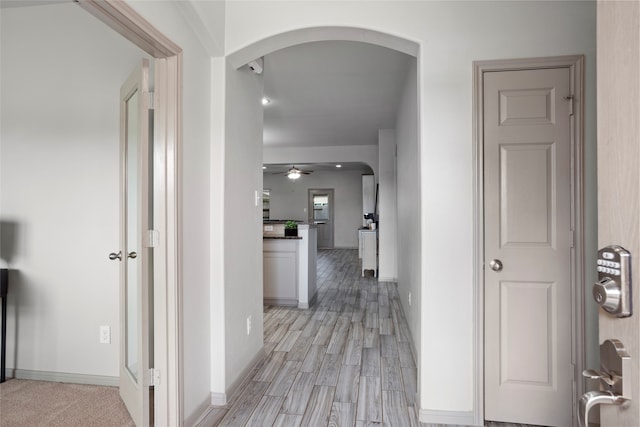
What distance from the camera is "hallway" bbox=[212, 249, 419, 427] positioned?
209 cm

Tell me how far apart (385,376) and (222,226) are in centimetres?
169

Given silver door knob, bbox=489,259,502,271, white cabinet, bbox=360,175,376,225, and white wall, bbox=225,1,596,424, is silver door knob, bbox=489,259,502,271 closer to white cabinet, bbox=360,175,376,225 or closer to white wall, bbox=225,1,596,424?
white wall, bbox=225,1,596,424

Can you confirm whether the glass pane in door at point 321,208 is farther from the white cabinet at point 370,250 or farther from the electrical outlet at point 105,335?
the electrical outlet at point 105,335

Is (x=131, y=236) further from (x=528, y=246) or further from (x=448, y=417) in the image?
(x=528, y=246)

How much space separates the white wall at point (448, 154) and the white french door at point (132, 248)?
4.73 ft

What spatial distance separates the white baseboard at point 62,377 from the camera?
248 cm

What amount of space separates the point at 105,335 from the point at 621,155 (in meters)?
2.99

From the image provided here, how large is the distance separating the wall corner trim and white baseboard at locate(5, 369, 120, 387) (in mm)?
2153

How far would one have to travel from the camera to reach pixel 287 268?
467cm

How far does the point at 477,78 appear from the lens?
1986 millimetres

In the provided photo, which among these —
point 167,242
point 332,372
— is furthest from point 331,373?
point 167,242

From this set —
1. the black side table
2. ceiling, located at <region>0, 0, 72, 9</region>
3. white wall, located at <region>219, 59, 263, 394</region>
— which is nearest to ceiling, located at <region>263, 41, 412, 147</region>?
white wall, located at <region>219, 59, 263, 394</region>

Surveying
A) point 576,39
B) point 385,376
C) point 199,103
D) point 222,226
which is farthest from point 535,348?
point 199,103

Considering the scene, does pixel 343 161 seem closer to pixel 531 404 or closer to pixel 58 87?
pixel 58 87
